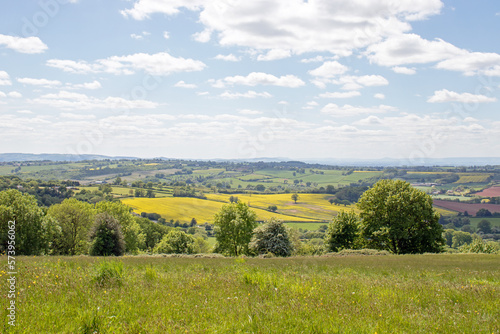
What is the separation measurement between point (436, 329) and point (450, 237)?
4601 inches

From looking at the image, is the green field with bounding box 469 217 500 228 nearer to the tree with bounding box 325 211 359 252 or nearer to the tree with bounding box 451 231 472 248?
the tree with bounding box 451 231 472 248

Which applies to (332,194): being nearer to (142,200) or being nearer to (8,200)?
(142,200)

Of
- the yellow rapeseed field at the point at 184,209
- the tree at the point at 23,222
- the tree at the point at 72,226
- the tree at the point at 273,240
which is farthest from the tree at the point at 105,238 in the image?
the yellow rapeseed field at the point at 184,209

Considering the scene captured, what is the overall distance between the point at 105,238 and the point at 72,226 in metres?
19.3

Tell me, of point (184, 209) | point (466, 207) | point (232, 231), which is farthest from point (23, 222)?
point (466, 207)

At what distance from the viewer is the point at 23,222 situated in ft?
133

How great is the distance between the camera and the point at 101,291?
6.62 metres

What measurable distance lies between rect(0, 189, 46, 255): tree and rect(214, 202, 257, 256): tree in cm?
2575

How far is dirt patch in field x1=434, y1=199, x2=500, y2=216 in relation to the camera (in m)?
128

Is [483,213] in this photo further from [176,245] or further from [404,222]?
[176,245]

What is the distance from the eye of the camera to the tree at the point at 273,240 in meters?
43.6

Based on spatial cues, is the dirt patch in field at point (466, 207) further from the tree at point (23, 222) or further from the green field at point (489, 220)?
the tree at point (23, 222)

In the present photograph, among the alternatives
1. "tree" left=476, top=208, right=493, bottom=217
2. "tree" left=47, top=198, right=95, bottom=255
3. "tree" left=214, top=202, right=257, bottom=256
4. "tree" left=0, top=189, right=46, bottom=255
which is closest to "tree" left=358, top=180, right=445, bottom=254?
"tree" left=214, top=202, right=257, bottom=256

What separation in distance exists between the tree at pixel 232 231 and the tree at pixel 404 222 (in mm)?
20250
